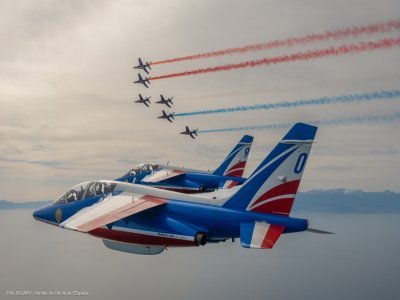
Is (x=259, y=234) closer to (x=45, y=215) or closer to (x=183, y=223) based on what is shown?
(x=183, y=223)

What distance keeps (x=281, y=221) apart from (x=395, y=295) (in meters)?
217

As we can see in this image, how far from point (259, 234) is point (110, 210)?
22.5ft

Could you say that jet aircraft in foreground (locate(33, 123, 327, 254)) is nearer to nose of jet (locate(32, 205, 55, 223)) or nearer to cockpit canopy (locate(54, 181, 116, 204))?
cockpit canopy (locate(54, 181, 116, 204))

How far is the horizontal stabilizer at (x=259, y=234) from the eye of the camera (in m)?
12.3

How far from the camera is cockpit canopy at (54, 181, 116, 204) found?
Result: 18.1m

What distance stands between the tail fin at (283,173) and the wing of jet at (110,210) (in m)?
4.71


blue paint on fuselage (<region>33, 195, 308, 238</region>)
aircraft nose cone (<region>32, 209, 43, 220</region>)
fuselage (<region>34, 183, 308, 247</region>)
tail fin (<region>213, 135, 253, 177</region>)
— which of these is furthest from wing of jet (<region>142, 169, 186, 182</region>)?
blue paint on fuselage (<region>33, 195, 308, 238</region>)

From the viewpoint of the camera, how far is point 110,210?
15.8 m

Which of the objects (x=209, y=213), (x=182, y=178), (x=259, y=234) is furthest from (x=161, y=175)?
(x=259, y=234)

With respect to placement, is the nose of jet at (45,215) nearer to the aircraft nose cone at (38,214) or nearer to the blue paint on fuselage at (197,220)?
the aircraft nose cone at (38,214)

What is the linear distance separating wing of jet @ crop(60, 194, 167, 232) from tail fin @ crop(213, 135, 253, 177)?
23812 millimetres

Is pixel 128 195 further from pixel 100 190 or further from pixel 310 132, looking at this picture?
pixel 310 132

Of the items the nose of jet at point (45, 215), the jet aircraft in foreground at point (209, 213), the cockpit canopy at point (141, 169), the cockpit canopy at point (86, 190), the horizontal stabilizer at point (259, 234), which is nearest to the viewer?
the horizontal stabilizer at point (259, 234)

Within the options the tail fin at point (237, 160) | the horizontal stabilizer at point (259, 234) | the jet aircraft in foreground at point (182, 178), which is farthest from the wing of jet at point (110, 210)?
the tail fin at point (237, 160)
